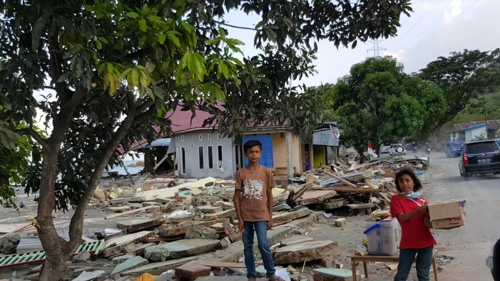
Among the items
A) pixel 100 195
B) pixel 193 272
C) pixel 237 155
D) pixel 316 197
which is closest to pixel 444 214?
pixel 193 272

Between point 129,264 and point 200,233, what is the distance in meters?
1.95

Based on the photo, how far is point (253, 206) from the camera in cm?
526

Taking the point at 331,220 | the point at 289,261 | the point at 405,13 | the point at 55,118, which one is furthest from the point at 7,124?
the point at 331,220

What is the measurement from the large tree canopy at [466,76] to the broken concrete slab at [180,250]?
40774mm

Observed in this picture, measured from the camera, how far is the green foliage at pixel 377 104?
94.0 feet

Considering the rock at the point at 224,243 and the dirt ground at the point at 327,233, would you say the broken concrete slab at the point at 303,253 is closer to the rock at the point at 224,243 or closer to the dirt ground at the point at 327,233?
the dirt ground at the point at 327,233

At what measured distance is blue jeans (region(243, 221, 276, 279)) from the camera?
17.1 feet

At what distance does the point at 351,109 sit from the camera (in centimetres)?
3061

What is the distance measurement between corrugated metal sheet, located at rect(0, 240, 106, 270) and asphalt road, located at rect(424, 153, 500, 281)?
6.57 m

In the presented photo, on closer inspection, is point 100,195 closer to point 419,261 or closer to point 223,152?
point 223,152

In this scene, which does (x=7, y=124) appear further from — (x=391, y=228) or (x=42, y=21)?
(x=391, y=228)

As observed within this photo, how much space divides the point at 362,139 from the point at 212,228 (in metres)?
22.8

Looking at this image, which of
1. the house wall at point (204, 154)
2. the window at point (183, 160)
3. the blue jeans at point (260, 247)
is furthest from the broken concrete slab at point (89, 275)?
the window at point (183, 160)

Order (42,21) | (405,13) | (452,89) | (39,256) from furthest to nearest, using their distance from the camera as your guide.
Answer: (452,89)
(39,256)
(405,13)
(42,21)
